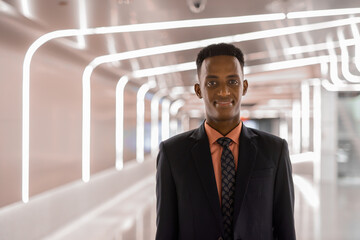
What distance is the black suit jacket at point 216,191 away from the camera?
162 cm

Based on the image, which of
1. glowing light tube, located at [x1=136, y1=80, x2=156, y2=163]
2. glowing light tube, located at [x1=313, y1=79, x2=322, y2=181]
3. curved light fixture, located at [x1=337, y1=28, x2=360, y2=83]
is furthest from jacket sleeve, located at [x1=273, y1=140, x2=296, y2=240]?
glowing light tube, located at [x1=313, y1=79, x2=322, y2=181]

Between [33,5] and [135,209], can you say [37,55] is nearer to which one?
[33,5]

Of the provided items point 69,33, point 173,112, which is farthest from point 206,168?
point 173,112

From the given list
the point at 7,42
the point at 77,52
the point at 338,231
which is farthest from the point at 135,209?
the point at 7,42

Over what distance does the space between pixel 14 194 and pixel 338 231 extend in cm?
547

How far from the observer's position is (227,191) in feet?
5.43

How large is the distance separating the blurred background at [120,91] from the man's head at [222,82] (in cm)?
341

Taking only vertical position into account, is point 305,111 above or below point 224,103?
above

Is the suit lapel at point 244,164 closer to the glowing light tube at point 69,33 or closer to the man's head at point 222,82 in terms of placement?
the man's head at point 222,82

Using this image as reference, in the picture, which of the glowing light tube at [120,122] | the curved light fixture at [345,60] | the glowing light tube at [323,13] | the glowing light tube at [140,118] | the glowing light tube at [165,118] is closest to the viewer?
the glowing light tube at [323,13]

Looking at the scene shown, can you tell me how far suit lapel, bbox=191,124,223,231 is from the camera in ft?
5.28

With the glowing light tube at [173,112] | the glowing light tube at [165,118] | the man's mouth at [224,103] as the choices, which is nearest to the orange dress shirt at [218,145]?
the man's mouth at [224,103]

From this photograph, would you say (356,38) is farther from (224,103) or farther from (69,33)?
(224,103)

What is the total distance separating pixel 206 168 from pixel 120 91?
34.3 ft
